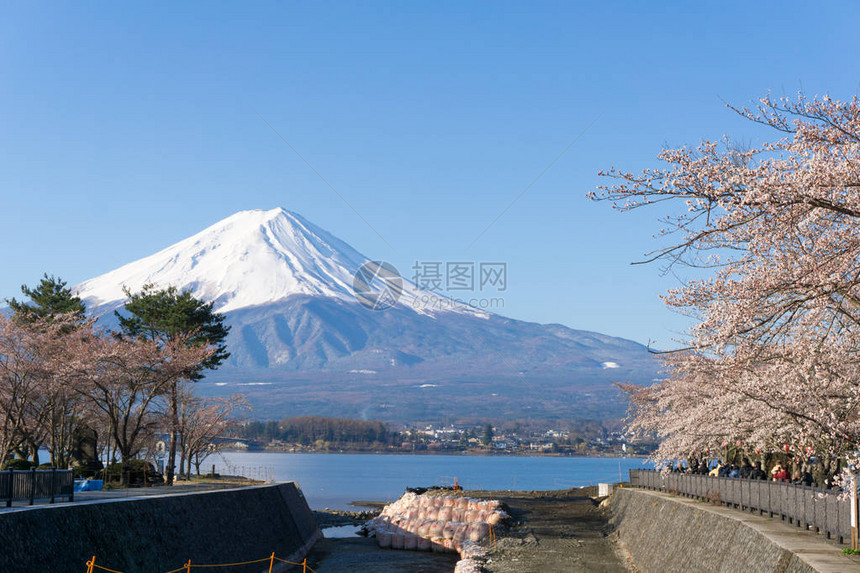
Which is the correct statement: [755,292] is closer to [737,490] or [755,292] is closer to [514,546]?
[737,490]

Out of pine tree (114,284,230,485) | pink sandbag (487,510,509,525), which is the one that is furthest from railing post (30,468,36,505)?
pine tree (114,284,230,485)

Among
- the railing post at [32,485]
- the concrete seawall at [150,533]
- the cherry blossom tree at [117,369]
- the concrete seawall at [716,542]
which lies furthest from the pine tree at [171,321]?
the railing post at [32,485]

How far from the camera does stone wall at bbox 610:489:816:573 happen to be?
710 inches

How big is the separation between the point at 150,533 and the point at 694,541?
15.7 metres

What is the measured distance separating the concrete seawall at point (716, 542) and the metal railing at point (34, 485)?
668 inches

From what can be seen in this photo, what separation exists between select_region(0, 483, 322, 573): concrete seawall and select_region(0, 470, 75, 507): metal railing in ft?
5.87

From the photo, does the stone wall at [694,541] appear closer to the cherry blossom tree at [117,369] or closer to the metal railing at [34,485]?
the metal railing at [34,485]

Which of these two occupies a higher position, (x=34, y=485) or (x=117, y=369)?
(x=117, y=369)

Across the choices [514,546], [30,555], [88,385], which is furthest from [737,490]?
[88,385]

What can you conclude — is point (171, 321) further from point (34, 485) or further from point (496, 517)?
point (34, 485)

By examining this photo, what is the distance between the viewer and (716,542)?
22.7 metres

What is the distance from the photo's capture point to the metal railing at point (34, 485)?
769 inches

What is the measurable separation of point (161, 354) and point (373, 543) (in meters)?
16.5

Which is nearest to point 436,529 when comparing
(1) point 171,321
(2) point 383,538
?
(2) point 383,538
